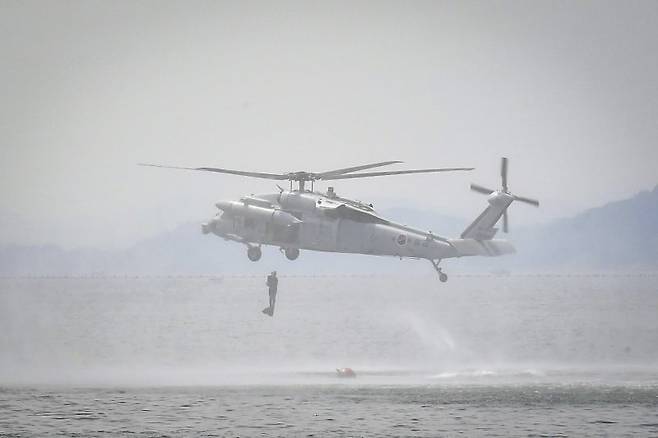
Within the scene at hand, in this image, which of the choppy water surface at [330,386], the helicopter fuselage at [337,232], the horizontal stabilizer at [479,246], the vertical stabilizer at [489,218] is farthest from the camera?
the vertical stabilizer at [489,218]

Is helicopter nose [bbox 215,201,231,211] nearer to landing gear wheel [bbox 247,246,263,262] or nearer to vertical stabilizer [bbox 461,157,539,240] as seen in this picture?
landing gear wheel [bbox 247,246,263,262]

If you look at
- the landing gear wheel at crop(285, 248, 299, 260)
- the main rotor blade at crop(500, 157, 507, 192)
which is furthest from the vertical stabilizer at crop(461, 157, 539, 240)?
the landing gear wheel at crop(285, 248, 299, 260)

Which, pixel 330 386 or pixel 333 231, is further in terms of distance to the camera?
pixel 330 386

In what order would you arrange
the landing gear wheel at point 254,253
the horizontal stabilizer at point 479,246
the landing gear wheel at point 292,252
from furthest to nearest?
the horizontal stabilizer at point 479,246
the landing gear wheel at point 292,252
the landing gear wheel at point 254,253

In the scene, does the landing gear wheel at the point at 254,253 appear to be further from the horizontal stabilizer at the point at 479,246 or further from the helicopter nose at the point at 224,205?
the horizontal stabilizer at the point at 479,246

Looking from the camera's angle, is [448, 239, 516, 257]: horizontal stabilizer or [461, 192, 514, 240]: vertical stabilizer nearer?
[448, 239, 516, 257]: horizontal stabilizer

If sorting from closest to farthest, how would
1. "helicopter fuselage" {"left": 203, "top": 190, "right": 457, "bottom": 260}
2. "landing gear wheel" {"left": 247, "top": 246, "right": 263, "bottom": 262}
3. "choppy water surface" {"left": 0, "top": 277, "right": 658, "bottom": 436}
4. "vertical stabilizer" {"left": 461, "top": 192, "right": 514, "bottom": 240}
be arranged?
1. "landing gear wheel" {"left": 247, "top": 246, "right": 263, "bottom": 262}
2. "helicopter fuselage" {"left": 203, "top": 190, "right": 457, "bottom": 260}
3. "choppy water surface" {"left": 0, "top": 277, "right": 658, "bottom": 436}
4. "vertical stabilizer" {"left": 461, "top": 192, "right": 514, "bottom": 240}

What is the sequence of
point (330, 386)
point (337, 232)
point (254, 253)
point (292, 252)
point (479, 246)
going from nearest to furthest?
point (254, 253) < point (337, 232) < point (292, 252) < point (479, 246) < point (330, 386)

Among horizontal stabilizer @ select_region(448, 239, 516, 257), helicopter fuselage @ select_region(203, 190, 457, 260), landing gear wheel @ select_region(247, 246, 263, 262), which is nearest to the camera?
landing gear wheel @ select_region(247, 246, 263, 262)

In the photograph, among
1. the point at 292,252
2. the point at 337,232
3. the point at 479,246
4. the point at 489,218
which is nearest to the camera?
the point at 337,232

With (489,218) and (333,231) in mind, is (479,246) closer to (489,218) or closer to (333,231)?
(489,218)

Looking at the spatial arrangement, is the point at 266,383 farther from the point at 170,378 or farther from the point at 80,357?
the point at 80,357

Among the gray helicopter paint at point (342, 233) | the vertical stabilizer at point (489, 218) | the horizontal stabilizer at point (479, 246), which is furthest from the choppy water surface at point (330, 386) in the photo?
the vertical stabilizer at point (489, 218)

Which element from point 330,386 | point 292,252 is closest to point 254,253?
point 292,252
